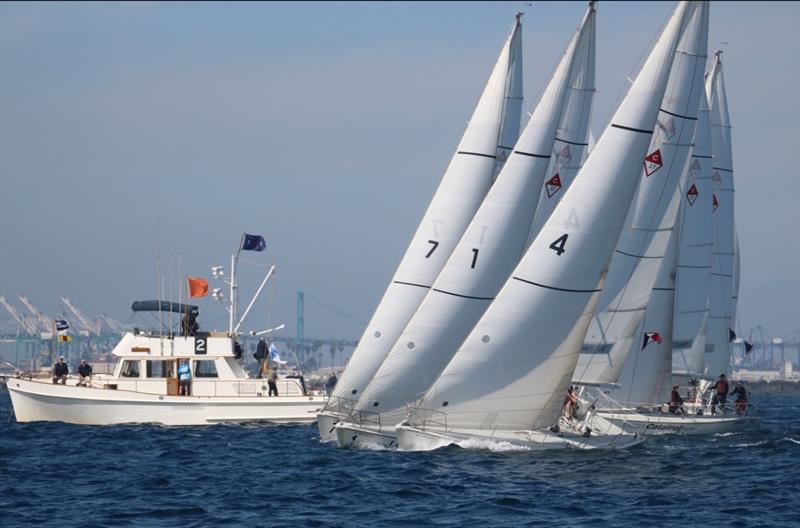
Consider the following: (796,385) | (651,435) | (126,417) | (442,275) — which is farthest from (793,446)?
(796,385)

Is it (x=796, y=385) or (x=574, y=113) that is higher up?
(x=574, y=113)

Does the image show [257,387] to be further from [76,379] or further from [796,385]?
[796,385]

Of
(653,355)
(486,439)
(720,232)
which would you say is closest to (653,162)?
(653,355)

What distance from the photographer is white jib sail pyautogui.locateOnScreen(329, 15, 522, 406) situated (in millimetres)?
32875

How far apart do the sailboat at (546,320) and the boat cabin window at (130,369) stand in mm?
15118

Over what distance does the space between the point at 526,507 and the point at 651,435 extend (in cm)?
1632

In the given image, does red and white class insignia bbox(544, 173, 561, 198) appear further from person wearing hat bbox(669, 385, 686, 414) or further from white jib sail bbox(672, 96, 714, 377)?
white jib sail bbox(672, 96, 714, 377)

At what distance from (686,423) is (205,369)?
14.6m

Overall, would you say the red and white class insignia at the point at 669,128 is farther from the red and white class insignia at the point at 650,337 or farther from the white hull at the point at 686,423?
the white hull at the point at 686,423

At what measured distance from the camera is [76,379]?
4366 centimetres

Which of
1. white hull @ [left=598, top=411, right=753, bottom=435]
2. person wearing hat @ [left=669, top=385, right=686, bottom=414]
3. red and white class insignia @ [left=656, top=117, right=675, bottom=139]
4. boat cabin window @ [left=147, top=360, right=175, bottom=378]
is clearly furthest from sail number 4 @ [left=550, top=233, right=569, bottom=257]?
boat cabin window @ [left=147, top=360, right=175, bottom=378]

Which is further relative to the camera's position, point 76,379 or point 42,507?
point 76,379

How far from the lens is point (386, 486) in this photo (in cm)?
2534

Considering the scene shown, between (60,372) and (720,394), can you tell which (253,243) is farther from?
(720,394)
